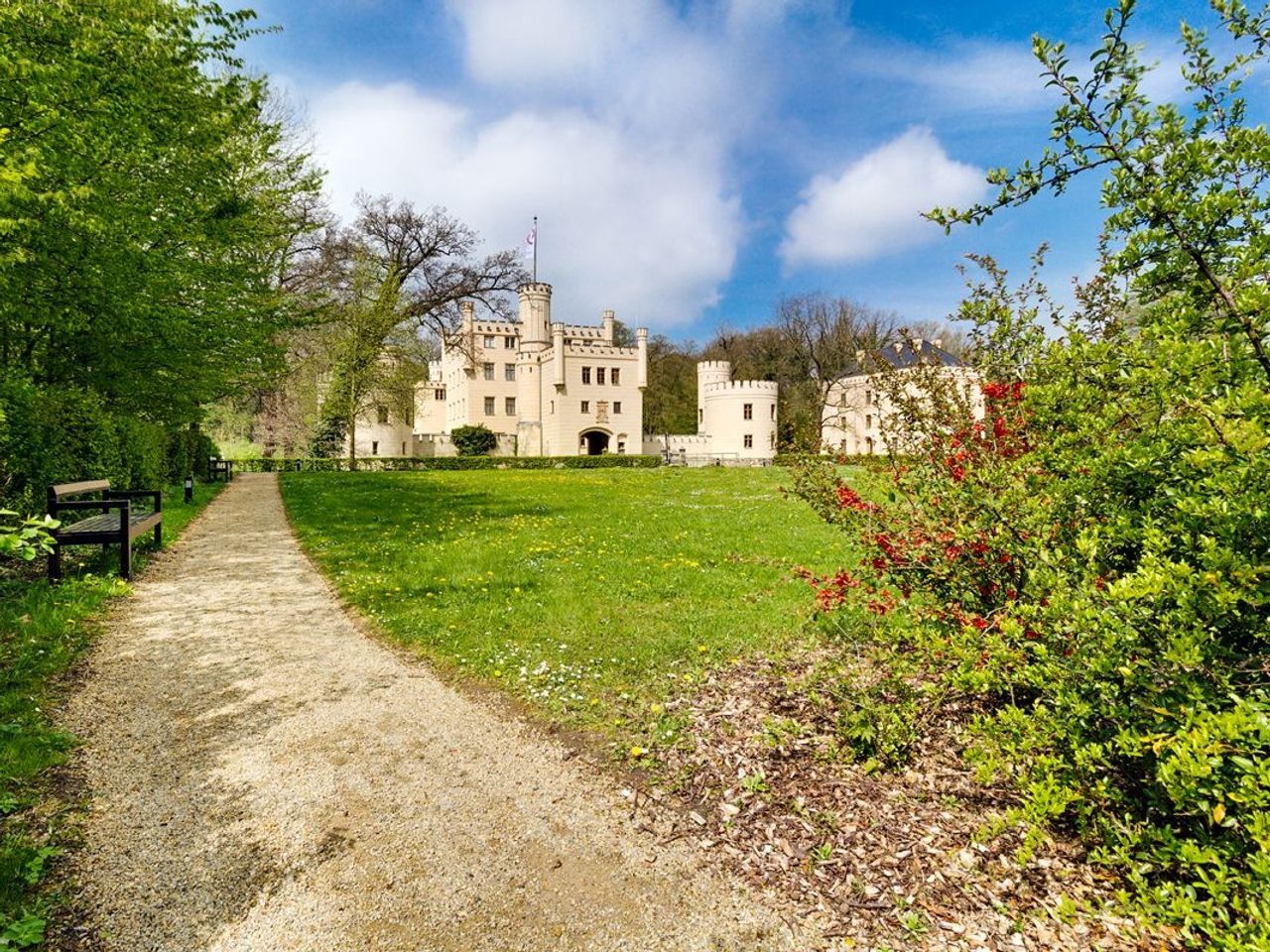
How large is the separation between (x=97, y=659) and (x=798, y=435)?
568 cm

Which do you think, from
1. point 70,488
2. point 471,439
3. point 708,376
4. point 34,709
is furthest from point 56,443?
point 708,376

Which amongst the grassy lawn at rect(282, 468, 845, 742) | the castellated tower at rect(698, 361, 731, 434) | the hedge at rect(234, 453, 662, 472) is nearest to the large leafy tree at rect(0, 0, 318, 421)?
the grassy lawn at rect(282, 468, 845, 742)

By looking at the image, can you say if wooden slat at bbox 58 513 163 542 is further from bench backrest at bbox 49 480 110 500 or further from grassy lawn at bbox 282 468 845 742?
grassy lawn at bbox 282 468 845 742

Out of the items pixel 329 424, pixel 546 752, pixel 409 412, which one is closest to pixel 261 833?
pixel 546 752

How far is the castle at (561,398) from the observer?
4894cm

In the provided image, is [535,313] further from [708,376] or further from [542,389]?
[708,376]

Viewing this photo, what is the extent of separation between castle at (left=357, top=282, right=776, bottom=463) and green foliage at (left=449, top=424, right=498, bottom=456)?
128cm

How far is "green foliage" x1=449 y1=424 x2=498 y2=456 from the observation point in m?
47.9

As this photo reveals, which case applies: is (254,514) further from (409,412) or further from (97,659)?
(409,412)

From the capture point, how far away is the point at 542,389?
4988 cm

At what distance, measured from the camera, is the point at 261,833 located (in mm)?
2990

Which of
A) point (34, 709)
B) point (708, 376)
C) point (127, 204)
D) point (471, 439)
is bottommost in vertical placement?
point (34, 709)

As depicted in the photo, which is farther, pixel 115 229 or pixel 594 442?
pixel 594 442

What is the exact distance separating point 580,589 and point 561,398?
42362 mm
